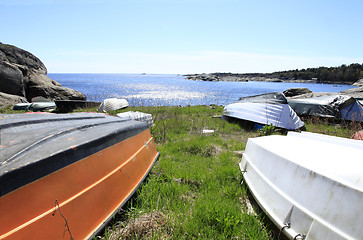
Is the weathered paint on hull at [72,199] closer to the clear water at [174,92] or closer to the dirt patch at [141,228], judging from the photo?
the dirt patch at [141,228]

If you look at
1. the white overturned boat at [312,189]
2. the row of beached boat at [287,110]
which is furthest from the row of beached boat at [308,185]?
the row of beached boat at [287,110]

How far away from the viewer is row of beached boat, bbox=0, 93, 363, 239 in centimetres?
144

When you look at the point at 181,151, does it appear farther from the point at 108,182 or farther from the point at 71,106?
the point at 71,106

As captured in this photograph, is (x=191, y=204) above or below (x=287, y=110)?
below

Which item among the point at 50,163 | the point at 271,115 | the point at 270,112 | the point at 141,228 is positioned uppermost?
the point at 50,163

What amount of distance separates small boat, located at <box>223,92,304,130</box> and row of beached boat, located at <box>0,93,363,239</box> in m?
4.71

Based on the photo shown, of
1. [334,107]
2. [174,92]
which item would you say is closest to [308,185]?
[334,107]

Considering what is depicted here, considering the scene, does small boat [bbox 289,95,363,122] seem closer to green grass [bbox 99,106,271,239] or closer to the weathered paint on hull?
green grass [bbox 99,106,271,239]

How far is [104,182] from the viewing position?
2.14 meters

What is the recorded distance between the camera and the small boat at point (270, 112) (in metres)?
7.34

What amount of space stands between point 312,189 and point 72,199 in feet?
7.20

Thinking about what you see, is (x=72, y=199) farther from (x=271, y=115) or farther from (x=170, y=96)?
(x=170, y=96)

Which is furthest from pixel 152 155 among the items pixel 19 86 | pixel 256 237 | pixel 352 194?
pixel 19 86

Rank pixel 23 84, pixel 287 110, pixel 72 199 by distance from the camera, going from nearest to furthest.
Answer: pixel 72 199 < pixel 287 110 < pixel 23 84
